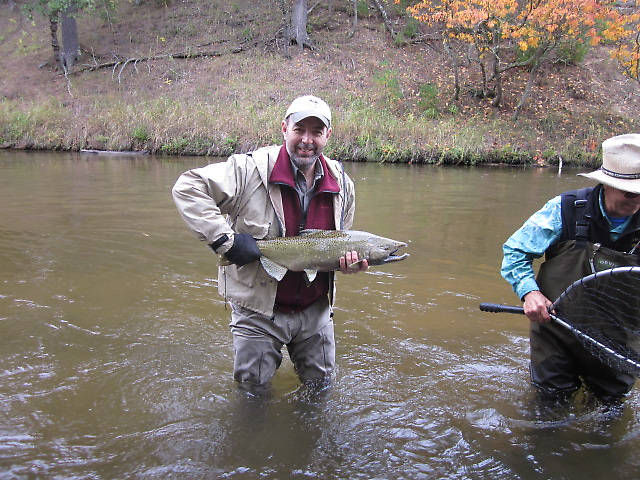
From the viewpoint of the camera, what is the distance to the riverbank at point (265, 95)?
22.9 m

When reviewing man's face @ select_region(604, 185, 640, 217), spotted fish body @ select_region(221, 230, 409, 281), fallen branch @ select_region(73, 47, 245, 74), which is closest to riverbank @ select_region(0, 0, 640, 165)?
fallen branch @ select_region(73, 47, 245, 74)

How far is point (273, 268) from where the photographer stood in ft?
12.0

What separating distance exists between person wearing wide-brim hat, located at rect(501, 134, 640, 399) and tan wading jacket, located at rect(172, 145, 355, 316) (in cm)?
138

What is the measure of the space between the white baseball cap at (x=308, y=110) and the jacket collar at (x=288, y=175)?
10.5 inches

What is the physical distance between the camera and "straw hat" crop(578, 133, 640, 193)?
10.5 ft

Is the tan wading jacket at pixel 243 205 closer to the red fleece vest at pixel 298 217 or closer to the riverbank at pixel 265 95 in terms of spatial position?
the red fleece vest at pixel 298 217

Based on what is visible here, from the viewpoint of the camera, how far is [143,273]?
25.8 ft

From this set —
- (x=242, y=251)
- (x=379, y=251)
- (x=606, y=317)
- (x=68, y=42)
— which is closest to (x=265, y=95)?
(x=68, y=42)

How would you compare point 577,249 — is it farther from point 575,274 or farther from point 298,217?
point 298,217

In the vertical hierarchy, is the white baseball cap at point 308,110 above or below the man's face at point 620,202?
above

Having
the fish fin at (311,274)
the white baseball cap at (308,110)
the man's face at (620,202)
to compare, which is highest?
the white baseball cap at (308,110)

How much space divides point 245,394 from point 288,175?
1.82 meters

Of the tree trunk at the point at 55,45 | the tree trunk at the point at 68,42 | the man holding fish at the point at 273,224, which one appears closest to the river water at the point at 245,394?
the man holding fish at the point at 273,224

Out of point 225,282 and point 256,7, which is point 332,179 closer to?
point 225,282
